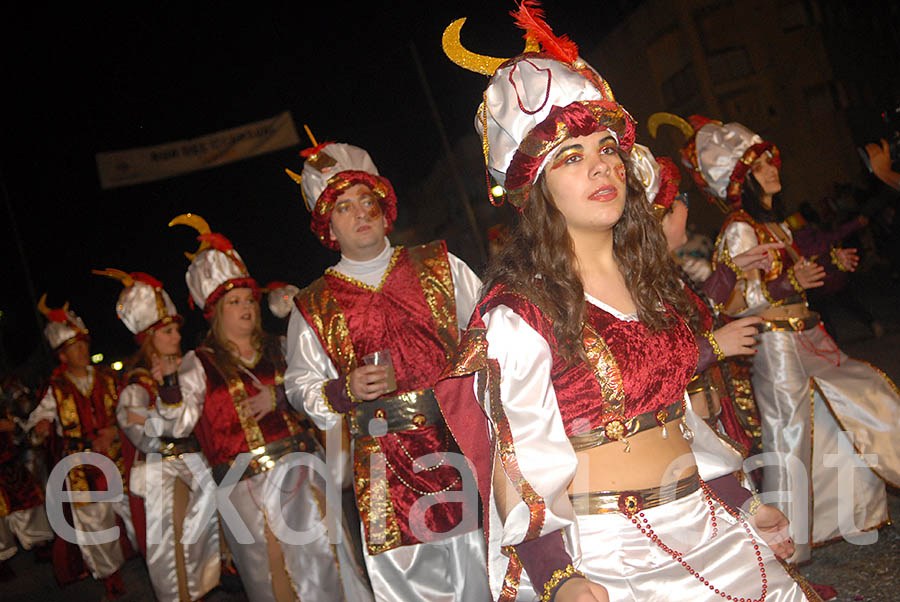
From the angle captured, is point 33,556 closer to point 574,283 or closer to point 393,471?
point 393,471

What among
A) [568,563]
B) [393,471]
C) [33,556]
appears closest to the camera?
[568,563]

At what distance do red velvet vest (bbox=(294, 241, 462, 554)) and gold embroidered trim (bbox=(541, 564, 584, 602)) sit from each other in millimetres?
1913

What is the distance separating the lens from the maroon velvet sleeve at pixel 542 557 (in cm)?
170

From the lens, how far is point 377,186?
413 centimetres

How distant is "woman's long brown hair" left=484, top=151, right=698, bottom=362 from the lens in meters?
1.93

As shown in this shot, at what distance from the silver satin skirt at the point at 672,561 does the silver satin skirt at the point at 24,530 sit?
855 centimetres

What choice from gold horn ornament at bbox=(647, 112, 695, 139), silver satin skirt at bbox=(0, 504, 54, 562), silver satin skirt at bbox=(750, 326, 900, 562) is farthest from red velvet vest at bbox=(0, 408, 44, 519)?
silver satin skirt at bbox=(750, 326, 900, 562)

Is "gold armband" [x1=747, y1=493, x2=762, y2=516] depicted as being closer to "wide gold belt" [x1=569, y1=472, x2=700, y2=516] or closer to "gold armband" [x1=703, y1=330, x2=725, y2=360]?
"wide gold belt" [x1=569, y1=472, x2=700, y2=516]

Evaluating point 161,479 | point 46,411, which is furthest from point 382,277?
point 46,411

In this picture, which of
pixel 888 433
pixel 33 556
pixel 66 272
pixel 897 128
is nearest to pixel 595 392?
pixel 888 433

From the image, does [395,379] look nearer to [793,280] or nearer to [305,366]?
[305,366]

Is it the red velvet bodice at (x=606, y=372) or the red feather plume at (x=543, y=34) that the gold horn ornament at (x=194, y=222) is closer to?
the red feather plume at (x=543, y=34)

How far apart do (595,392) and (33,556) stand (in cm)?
1014

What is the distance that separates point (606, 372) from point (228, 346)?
3395 millimetres
